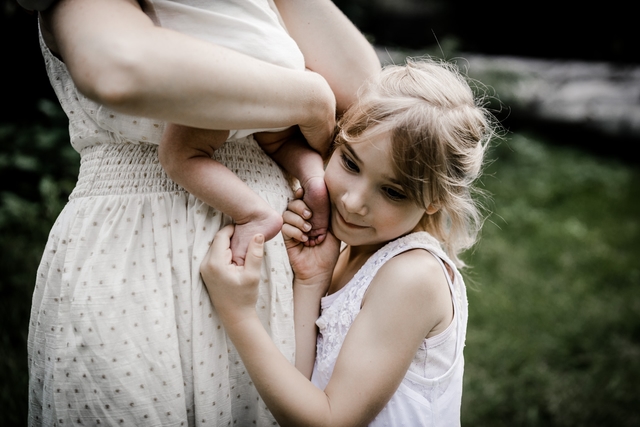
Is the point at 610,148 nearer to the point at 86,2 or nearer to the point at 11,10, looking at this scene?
the point at 11,10

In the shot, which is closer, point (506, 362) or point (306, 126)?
point (306, 126)

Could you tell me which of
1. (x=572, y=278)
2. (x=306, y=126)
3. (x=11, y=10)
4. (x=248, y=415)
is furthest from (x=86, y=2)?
(x=572, y=278)

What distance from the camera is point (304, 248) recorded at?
1.34 metres

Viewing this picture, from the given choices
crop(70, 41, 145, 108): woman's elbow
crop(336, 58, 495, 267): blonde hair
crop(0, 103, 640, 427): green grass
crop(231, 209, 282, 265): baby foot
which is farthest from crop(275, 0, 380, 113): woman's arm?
crop(0, 103, 640, 427): green grass

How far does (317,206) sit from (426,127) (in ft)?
1.12

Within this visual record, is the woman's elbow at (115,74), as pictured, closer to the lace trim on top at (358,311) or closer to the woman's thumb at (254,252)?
the woman's thumb at (254,252)

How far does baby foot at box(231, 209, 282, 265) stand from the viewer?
111 cm

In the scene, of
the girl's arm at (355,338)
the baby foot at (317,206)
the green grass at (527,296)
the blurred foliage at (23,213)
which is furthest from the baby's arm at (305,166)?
the blurred foliage at (23,213)

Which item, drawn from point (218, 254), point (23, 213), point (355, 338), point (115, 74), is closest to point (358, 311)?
point (355, 338)

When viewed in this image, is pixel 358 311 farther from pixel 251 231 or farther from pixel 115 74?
pixel 115 74

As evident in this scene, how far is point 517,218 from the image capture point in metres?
4.79

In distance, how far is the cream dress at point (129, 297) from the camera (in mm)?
1047

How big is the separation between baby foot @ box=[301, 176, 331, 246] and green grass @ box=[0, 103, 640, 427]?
75cm

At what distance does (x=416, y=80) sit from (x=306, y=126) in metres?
0.37
